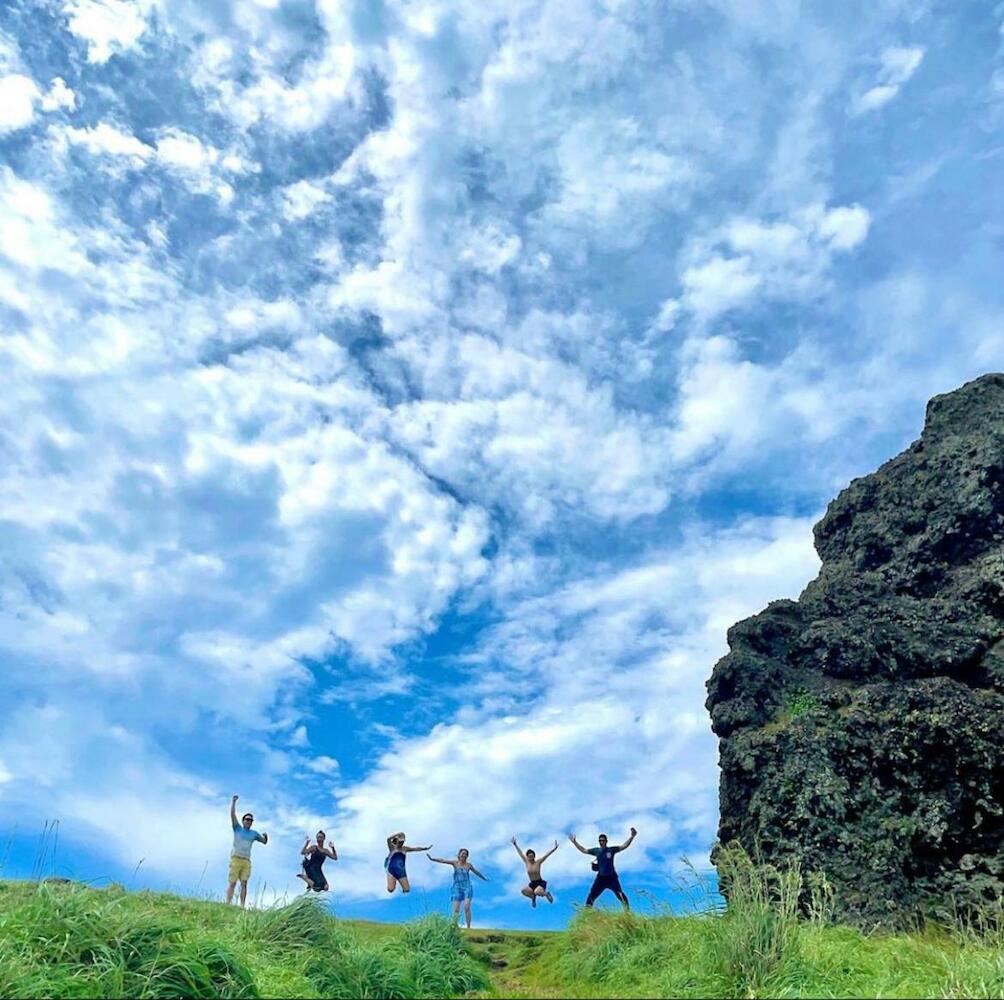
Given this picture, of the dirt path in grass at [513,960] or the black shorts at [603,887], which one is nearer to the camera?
the dirt path in grass at [513,960]

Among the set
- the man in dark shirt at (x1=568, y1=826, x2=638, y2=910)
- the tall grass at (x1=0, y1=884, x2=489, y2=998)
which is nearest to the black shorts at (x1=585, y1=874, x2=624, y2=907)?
the man in dark shirt at (x1=568, y1=826, x2=638, y2=910)

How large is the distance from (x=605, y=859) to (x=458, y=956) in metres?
4.75

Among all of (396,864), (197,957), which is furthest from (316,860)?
(197,957)

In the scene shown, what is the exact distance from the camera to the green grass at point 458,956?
27.7 ft

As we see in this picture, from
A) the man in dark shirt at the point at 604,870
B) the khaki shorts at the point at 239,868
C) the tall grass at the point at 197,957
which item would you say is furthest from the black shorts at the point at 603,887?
the khaki shorts at the point at 239,868

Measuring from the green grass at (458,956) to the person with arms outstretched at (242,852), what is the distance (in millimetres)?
1855

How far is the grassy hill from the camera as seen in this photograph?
27.6 feet

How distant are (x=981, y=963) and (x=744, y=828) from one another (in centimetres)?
470

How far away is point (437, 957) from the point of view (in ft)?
37.6

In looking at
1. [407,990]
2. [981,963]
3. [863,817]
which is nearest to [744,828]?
[863,817]

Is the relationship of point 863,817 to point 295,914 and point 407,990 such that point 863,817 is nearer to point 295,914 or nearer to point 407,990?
point 407,990

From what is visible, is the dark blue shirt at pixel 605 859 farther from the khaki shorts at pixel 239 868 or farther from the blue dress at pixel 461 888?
the khaki shorts at pixel 239 868

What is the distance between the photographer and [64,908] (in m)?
8.92

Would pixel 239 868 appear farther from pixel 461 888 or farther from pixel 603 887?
pixel 603 887
